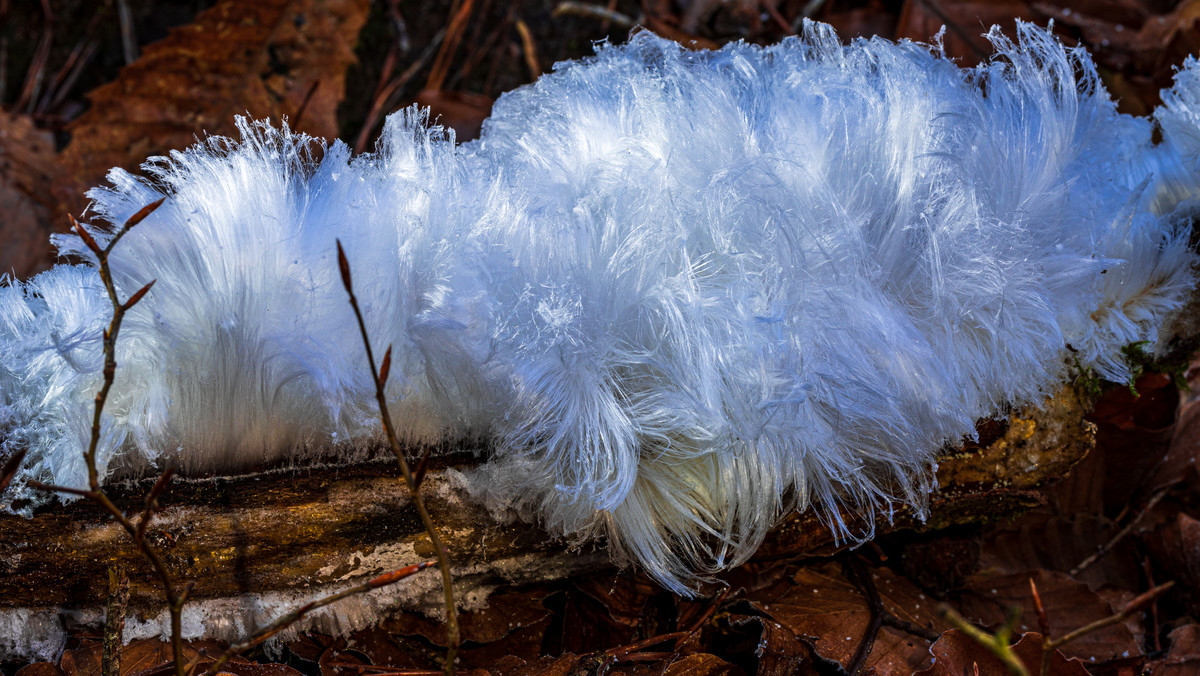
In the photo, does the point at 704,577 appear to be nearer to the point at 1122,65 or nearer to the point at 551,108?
the point at 551,108

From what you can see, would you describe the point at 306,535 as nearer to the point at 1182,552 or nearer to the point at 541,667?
the point at 541,667

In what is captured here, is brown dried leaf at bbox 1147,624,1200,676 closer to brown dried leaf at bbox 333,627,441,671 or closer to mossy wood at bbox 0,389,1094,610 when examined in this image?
mossy wood at bbox 0,389,1094,610

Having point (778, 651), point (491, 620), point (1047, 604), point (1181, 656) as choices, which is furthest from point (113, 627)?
point (1181, 656)

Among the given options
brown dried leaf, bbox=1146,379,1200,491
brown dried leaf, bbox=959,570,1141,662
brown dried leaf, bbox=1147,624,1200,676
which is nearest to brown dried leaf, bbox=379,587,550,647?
brown dried leaf, bbox=959,570,1141,662

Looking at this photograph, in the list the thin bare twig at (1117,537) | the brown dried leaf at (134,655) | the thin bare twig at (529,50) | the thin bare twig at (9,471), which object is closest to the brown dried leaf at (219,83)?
the thin bare twig at (529,50)

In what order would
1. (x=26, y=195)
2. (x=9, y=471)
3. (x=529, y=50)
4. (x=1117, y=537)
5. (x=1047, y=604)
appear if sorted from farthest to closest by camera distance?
(x=529, y=50) < (x=26, y=195) < (x=1117, y=537) < (x=1047, y=604) < (x=9, y=471)

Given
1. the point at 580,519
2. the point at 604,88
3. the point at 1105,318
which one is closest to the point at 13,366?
the point at 580,519

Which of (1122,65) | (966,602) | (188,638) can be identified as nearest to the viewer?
(188,638)
